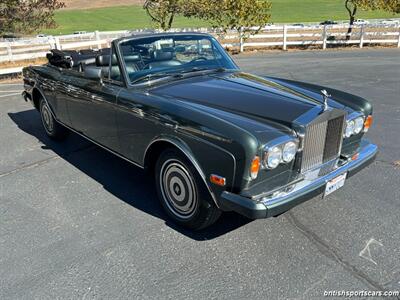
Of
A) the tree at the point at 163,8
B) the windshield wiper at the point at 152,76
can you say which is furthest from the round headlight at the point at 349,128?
the tree at the point at 163,8

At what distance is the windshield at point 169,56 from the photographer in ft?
13.1

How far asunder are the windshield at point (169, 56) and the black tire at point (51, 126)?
2352 mm

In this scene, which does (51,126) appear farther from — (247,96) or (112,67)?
(247,96)

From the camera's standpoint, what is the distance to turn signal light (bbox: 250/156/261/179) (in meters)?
2.78

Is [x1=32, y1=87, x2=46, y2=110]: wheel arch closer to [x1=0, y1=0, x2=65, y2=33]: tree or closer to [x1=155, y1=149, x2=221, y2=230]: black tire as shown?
[x1=155, y1=149, x2=221, y2=230]: black tire

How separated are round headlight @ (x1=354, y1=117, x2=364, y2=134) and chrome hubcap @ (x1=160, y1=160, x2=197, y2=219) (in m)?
1.70

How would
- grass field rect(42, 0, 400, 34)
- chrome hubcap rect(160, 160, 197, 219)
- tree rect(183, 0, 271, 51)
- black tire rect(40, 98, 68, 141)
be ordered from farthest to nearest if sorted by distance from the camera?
grass field rect(42, 0, 400, 34) < tree rect(183, 0, 271, 51) < black tire rect(40, 98, 68, 141) < chrome hubcap rect(160, 160, 197, 219)

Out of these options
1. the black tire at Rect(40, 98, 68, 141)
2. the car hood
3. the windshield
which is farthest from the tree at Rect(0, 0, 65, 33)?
the car hood

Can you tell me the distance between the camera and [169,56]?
4207 millimetres

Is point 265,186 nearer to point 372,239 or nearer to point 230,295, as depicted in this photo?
point 230,295

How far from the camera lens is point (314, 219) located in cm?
361

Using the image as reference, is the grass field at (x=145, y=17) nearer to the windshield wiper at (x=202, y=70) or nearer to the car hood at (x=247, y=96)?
the windshield wiper at (x=202, y=70)

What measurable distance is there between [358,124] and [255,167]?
146cm

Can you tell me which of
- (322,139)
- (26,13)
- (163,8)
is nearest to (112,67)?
(322,139)
